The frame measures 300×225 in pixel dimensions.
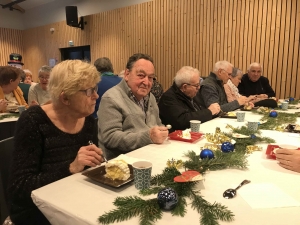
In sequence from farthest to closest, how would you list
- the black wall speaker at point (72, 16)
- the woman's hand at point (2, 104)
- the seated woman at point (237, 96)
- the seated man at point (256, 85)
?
the black wall speaker at point (72, 16)
the seated man at point (256, 85)
the seated woman at point (237, 96)
the woman's hand at point (2, 104)

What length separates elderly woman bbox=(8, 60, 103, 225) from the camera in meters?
1.35

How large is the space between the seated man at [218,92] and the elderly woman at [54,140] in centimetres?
239

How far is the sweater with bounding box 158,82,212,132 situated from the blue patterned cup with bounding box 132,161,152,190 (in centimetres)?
158

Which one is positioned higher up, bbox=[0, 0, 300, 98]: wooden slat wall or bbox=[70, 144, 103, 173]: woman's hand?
bbox=[0, 0, 300, 98]: wooden slat wall

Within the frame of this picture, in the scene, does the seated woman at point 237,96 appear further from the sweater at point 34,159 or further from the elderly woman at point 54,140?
the sweater at point 34,159

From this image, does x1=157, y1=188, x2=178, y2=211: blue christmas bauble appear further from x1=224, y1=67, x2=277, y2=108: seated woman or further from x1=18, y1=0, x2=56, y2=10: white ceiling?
x1=18, y1=0, x2=56, y2=10: white ceiling

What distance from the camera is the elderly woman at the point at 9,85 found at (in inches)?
146

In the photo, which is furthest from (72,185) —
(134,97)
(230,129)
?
(230,129)

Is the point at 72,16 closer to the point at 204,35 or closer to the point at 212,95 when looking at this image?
the point at 204,35

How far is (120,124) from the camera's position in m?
2.12

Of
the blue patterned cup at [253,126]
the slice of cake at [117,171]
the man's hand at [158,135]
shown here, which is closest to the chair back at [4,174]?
the slice of cake at [117,171]

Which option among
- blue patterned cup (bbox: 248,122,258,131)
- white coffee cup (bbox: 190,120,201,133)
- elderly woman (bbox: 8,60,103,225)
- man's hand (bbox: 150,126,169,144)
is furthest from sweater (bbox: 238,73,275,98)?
elderly woman (bbox: 8,60,103,225)

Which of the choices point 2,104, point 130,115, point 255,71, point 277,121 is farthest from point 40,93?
point 255,71

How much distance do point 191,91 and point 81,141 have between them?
1699 millimetres
